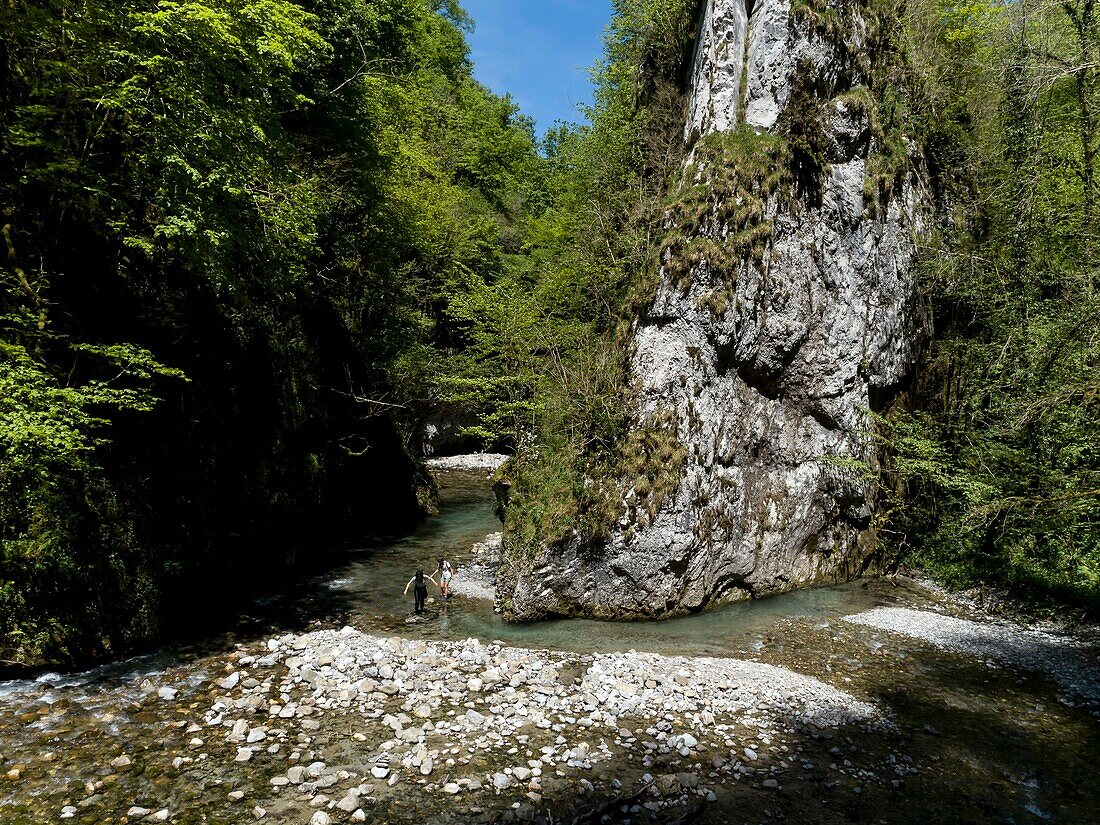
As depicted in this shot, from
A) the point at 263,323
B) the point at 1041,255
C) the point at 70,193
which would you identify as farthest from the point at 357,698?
the point at 1041,255

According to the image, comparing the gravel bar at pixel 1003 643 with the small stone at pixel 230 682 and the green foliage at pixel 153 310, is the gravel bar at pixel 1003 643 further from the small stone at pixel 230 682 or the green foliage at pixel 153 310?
the small stone at pixel 230 682

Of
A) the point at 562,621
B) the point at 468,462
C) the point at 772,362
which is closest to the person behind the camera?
the point at 562,621

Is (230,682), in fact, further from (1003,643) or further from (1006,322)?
(1006,322)

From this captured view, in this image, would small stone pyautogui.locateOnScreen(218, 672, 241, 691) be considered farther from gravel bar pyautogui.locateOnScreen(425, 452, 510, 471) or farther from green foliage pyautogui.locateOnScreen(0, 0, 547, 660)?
gravel bar pyautogui.locateOnScreen(425, 452, 510, 471)

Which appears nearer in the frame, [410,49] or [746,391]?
[746,391]

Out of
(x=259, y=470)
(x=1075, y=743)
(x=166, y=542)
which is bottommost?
(x=1075, y=743)

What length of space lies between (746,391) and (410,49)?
23.6m

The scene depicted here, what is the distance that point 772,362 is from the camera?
49.1ft

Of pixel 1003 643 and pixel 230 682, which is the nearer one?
pixel 230 682

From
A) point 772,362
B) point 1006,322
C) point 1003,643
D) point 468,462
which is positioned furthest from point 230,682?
point 468,462

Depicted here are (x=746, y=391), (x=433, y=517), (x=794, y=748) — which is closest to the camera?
(x=794, y=748)

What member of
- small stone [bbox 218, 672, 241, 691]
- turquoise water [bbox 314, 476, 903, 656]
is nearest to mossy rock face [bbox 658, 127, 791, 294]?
turquoise water [bbox 314, 476, 903, 656]

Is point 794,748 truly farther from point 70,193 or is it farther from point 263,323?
point 263,323

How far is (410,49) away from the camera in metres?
26.1
